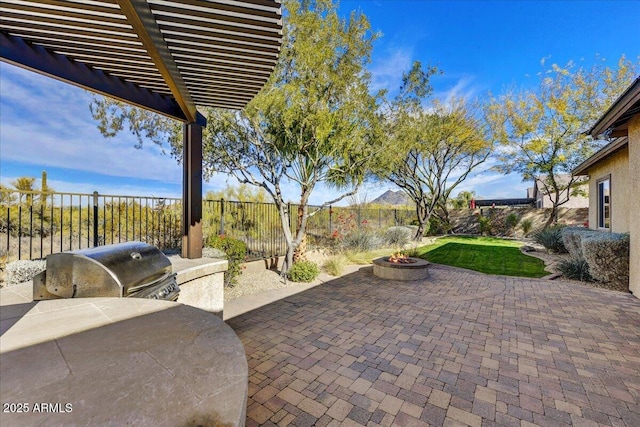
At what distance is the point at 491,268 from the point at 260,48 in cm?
876

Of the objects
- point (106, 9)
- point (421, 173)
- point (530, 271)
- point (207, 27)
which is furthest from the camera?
point (421, 173)

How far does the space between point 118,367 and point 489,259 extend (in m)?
11.1

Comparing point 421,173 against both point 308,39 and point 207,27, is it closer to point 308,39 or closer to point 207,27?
point 308,39

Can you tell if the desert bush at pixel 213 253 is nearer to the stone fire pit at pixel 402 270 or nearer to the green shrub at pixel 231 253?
the green shrub at pixel 231 253

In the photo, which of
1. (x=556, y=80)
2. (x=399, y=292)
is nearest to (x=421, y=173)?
(x=556, y=80)

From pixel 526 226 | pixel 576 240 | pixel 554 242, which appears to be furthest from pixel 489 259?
pixel 526 226

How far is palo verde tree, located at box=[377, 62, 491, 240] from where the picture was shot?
982 cm

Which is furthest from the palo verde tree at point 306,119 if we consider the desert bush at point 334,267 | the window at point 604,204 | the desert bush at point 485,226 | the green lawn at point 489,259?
the desert bush at point 485,226

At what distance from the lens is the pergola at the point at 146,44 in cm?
243

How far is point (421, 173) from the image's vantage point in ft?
54.5

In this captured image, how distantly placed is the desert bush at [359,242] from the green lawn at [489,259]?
176 cm

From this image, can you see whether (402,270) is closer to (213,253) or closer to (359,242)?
(359,242)

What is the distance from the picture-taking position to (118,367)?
1.36 metres

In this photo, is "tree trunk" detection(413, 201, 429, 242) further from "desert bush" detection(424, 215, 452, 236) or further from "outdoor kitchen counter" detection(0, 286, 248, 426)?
"outdoor kitchen counter" detection(0, 286, 248, 426)
